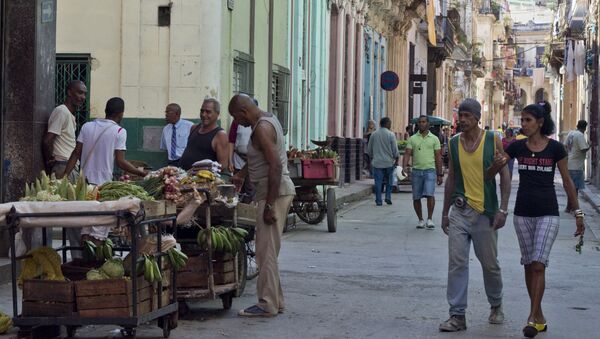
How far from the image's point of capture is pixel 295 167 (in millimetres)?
17703

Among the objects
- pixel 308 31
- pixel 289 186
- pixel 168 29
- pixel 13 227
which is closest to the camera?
pixel 13 227

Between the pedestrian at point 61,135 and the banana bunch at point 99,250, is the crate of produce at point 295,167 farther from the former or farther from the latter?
the banana bunch at point 99,250

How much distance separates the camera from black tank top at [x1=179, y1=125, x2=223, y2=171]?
12.1 metres

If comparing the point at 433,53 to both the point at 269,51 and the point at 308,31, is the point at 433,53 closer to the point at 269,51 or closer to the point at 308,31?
the point at 308,31

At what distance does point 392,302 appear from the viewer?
11141 mm

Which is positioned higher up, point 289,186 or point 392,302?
point 289,186

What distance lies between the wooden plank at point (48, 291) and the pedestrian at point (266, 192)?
2015 millimetres

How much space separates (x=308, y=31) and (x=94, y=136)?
52.9ft

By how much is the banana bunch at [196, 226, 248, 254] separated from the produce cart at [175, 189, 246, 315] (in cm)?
2

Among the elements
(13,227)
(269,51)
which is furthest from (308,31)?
(13,227)

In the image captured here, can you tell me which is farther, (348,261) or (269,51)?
(269,51)

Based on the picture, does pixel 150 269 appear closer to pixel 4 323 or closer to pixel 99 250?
pixel 99 250

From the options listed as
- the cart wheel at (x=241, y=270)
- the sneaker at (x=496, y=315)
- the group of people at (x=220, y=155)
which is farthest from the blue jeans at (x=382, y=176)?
the sneaker at (x=496, y=315)

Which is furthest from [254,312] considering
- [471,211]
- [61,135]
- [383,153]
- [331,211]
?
[383,153]
